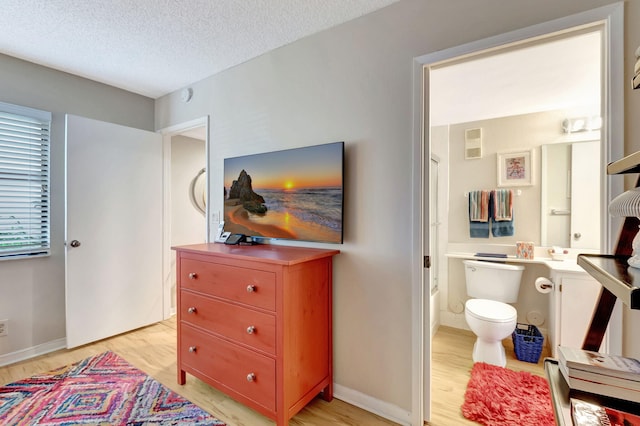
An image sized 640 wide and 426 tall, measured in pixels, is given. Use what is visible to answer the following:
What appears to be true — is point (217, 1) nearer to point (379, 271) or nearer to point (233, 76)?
point (233, 76)

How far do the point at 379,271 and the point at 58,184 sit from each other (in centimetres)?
288

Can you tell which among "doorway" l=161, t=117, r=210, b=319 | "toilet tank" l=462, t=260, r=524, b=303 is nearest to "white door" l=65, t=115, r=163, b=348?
"doorway" l=161, t=117, r=210, b=319

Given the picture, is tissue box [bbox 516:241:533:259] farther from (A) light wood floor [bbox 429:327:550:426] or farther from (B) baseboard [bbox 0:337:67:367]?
(B) baseboard [bbox 0:337:67:367]

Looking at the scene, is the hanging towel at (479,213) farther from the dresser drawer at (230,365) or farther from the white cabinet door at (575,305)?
the dresser drawer at (230,365)

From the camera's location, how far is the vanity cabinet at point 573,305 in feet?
6.95

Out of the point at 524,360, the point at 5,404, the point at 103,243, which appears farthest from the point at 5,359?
the point at 524,360

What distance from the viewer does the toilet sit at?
7.44 feet

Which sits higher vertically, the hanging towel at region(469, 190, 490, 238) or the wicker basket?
the hanging towel at region(469, 190, 490, 238)

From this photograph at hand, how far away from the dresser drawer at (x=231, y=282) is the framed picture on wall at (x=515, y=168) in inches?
104

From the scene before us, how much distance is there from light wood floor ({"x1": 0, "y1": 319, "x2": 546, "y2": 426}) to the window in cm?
93

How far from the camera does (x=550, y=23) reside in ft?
4.40

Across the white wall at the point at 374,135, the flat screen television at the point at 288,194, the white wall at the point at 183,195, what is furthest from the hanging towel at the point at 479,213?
the white wall at the point at 183,195

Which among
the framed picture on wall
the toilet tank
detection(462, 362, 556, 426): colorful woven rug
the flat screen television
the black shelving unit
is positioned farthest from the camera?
the framed picture on wall

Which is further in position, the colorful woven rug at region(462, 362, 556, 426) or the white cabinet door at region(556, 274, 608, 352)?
the white cabinet door at region(556, 274, 608, 352)
